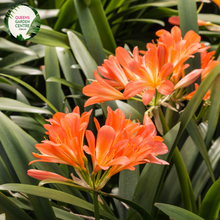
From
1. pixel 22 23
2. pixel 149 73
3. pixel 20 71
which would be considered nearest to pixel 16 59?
pixel 20 71

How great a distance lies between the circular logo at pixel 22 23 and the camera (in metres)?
0.69

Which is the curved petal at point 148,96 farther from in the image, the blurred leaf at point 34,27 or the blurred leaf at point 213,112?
the blurred leaf at point 34,27

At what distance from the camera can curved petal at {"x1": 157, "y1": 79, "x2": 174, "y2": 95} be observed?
344mm

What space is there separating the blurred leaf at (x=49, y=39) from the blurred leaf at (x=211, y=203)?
0.60 meters

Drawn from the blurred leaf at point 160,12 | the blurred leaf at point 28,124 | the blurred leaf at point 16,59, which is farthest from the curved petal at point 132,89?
the blurred leaf at point 160,12

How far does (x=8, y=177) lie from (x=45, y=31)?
491 millimetres

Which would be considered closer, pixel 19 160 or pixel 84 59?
pixel 19 160

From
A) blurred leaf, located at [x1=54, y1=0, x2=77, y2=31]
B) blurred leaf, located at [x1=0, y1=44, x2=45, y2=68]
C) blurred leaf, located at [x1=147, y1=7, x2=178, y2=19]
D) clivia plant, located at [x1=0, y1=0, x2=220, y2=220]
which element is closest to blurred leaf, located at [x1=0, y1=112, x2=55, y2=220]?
clivia plant, located at [x1=0, y1=0, x2=220, y2=220]

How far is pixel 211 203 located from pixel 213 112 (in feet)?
0.76

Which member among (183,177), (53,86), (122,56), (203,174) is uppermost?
(122,56)

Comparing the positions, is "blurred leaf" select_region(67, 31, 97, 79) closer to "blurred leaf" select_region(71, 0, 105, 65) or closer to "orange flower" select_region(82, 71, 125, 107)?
"blurred leaf" select_region(71, 0, 105, 65)

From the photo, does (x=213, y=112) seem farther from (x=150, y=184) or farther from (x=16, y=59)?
(x=16, y=59)

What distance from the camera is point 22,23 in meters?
0.70

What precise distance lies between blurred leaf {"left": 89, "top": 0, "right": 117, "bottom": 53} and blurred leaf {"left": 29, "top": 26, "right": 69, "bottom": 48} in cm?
13
